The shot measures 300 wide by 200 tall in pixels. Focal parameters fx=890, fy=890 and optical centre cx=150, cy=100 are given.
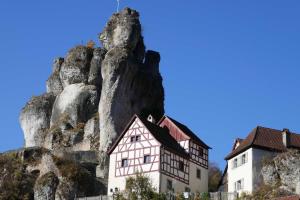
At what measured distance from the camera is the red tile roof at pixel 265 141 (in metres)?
76.6

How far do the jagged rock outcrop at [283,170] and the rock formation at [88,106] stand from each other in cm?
1607

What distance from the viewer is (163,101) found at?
9638 centimetres

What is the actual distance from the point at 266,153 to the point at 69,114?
87.1ft

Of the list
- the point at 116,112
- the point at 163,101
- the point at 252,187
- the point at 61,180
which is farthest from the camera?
the point at 163,101

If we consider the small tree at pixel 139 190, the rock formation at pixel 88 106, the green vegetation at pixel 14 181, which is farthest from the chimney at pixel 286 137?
the green vegetation at pixel 14 181

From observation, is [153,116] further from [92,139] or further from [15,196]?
[15,196]

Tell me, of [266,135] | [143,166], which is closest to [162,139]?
[143,166]

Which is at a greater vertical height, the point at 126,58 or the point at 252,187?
the point at 126,58

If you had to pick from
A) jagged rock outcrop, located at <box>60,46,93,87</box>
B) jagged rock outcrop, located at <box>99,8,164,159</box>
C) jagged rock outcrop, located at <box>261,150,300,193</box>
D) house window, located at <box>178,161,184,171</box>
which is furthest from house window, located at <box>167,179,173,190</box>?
jagged rock outcrop, located at <box>60,46,93,87</box>

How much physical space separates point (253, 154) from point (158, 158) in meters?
8.45

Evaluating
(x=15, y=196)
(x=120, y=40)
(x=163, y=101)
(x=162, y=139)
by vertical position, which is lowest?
(x=15, y=196)

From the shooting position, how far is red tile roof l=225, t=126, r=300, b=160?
76.6 meters

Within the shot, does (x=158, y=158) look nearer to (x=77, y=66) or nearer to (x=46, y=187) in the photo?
(x=46, y=187)

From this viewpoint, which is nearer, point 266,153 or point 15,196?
point 266,153
